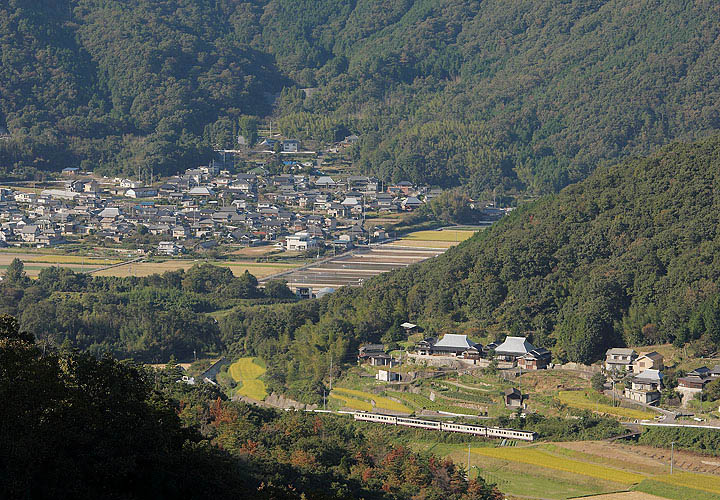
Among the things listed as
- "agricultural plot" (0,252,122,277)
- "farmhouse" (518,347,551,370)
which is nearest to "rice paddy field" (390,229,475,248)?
"agricultural plot" (0,252,122,277)

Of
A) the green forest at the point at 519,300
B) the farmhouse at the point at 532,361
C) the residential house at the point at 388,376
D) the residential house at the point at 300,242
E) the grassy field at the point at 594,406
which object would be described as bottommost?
the grassy field at the point at 594,406

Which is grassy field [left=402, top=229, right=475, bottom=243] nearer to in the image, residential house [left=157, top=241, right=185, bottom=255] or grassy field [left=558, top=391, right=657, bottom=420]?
residential house [left=157, top=241, right=185, bottom=255]

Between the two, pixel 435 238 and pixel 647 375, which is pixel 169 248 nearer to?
pixel 435 238

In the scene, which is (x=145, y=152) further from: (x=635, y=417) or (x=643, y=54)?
(x=635, y=417)

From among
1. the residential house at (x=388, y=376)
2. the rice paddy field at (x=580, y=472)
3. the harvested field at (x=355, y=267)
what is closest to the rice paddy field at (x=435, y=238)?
the harvested field at (x=355, y=267)

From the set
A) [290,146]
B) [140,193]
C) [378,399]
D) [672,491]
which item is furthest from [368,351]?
[290,146]

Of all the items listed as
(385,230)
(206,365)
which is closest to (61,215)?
(385,230)

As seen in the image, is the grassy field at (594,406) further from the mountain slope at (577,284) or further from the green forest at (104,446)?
the green forest at (104,446)
